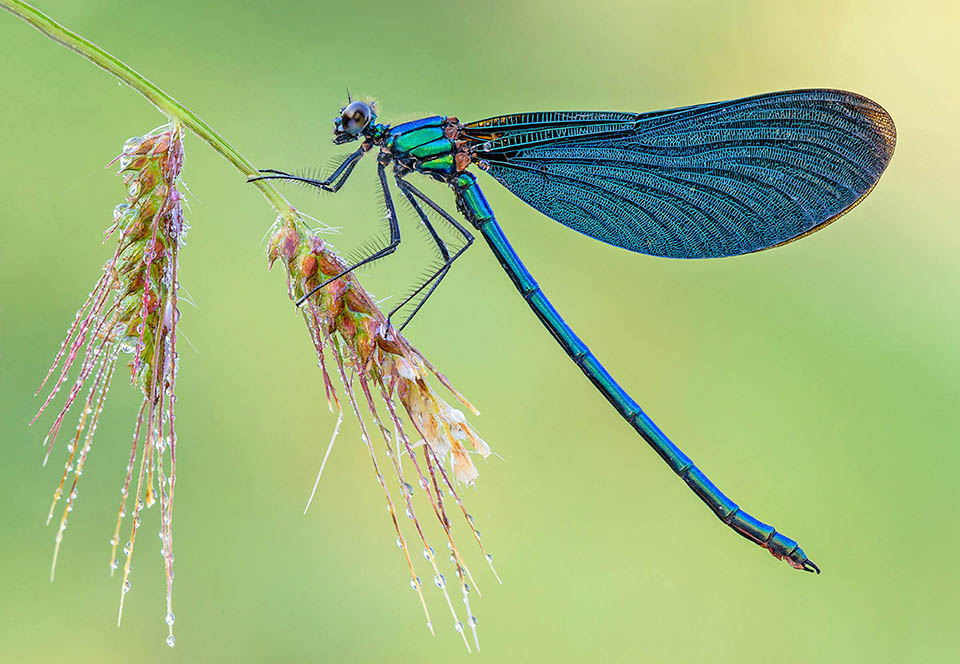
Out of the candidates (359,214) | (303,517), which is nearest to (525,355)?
(359,214)

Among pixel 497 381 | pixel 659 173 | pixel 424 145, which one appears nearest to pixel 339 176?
pixel 424 145

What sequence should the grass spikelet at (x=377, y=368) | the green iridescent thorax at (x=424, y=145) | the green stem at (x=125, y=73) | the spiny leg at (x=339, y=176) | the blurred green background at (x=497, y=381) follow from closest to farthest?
the green stem at (x=125, y=73)
the grass spikelet at (x=377, y=368)
the spiny leg at (x=339, y=176)
the green iridescent thorax at (x=424, y=145)
the blurred green background at (x=497, y=381)

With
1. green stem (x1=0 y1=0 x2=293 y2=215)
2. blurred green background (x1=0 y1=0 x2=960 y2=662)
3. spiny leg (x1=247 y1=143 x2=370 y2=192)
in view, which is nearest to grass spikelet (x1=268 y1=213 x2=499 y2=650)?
green stem (x1=0 y1=0 x2=293 y2=215)

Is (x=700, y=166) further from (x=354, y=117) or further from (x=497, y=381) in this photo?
(x=497, y=381)

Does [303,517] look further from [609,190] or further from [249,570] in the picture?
[609,190]

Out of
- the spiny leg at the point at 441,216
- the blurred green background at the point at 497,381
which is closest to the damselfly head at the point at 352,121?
the spiny leg at the point at 441,216

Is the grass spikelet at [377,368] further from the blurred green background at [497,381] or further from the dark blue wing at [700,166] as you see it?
the blurred green background at [497,381]
